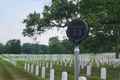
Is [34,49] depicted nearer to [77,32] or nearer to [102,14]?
[102,14]

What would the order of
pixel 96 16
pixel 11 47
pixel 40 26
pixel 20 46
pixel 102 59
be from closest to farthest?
1. pixel 96 16
2. pixel 40 26
3. pixel 102 59
4. pixel 20 46
5. pixel 11 47

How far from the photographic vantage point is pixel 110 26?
96.3ft

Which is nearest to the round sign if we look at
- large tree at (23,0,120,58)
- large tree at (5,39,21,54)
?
large tree at (23,0,120,58)

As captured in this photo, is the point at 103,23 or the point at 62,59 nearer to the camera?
the point at 103,23

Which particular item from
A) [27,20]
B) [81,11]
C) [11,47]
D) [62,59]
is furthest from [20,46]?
[81,11]

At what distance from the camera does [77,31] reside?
12852 millimetres

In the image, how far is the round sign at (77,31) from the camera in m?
12.7

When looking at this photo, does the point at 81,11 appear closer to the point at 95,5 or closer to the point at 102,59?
the point at 95,5

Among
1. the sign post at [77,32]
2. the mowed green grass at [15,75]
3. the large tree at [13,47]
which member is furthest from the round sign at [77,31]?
the large tree at [13,47]

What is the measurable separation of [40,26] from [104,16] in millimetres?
6909

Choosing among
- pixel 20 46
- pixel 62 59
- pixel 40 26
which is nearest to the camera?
pixel 40 26

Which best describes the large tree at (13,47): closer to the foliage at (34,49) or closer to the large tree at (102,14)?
the foliage at (34,49)

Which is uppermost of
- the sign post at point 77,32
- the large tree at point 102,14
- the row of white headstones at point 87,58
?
the large tree at point 102,14

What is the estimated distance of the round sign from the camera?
1271cm
